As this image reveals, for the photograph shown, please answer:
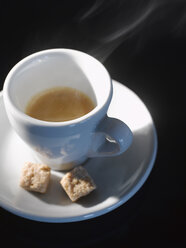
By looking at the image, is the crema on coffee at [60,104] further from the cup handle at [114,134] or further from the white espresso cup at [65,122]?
the cup handle at [114,134]

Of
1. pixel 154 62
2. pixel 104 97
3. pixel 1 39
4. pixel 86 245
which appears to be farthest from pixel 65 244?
pixel 1 39

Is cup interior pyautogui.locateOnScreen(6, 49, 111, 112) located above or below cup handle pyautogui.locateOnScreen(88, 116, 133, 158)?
above

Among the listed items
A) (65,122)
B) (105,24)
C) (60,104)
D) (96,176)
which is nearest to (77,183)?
(96,176)

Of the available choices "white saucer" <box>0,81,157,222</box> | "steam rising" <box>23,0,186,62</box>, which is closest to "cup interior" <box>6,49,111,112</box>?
"white saucer" <box>0,81,157,222</box>

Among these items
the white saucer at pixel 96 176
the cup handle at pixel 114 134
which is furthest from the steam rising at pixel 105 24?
the cup handle at pixel 114 134

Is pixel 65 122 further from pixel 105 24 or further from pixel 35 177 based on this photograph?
pixel 105 24

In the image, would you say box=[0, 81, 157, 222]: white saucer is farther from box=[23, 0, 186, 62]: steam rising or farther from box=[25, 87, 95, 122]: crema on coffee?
box=[23, 0, 186, 62]: steam rising
